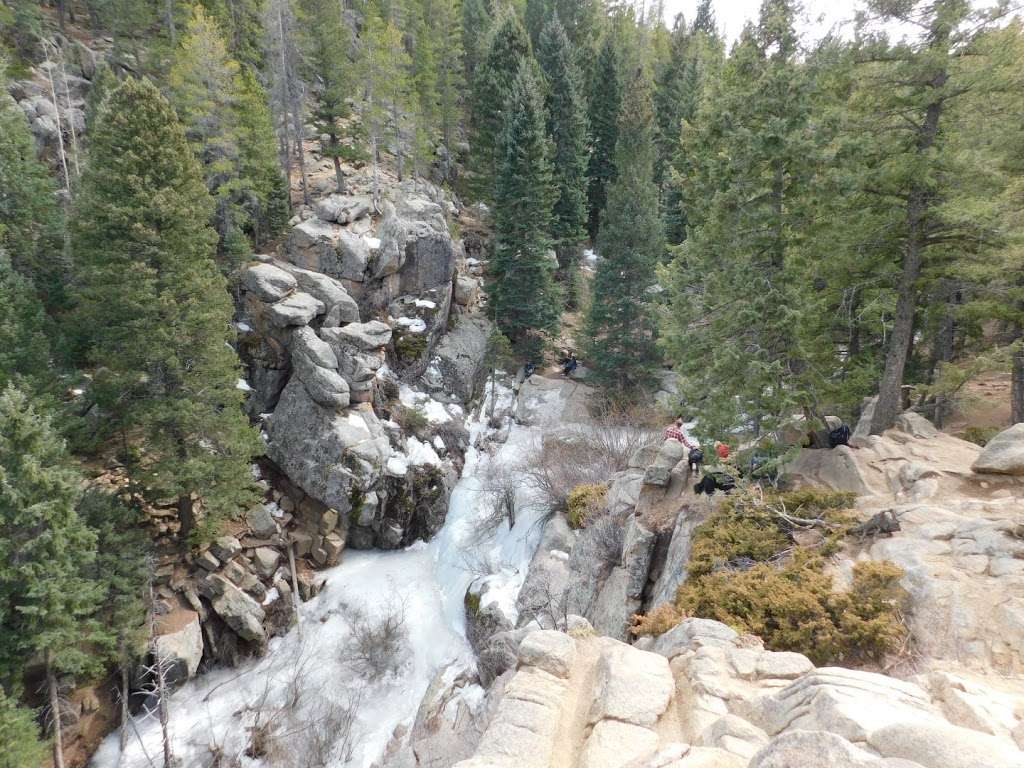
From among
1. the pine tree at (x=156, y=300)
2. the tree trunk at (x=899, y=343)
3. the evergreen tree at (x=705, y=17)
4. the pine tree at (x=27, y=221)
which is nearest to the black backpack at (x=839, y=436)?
the tree trunk at (x=899, y=343)

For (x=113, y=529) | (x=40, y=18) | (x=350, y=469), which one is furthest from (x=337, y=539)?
(x=40, y=18)

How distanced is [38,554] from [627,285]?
2659cm

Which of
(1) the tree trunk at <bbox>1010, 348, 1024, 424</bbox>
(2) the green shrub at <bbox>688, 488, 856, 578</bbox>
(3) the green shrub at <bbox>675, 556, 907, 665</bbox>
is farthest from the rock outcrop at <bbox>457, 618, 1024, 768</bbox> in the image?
(1) the tree trunk at <bbox>1010, 348, 1024, 424</bbox>

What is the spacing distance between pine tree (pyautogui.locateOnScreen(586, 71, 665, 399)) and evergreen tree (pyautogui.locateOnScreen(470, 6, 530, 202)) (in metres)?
9.58

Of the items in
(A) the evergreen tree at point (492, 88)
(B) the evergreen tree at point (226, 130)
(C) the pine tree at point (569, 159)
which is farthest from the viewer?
(C) the pine tree at point (569, 159)

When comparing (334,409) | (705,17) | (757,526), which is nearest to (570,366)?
(334,409)

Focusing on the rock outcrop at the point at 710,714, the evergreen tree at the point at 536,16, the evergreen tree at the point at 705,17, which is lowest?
the rock outcrop at the point at 710,714

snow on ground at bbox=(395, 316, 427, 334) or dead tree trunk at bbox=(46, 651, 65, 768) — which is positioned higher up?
snow on ground at bbox=(395, 316, 427, 334)

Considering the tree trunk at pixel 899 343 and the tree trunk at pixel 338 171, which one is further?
the tree trunk at pixel 338 171

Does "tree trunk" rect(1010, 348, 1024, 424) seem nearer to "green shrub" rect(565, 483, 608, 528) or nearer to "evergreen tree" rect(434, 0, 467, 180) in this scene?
"green shrub" rect(565, 483, 608, 528)

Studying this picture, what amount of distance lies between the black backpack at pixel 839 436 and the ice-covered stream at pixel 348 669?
1056 centimetres

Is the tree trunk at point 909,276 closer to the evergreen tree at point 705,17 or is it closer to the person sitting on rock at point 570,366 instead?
the person sitting on rock at point 570,366

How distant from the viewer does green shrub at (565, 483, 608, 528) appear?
16.8m

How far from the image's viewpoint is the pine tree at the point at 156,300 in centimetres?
1417
